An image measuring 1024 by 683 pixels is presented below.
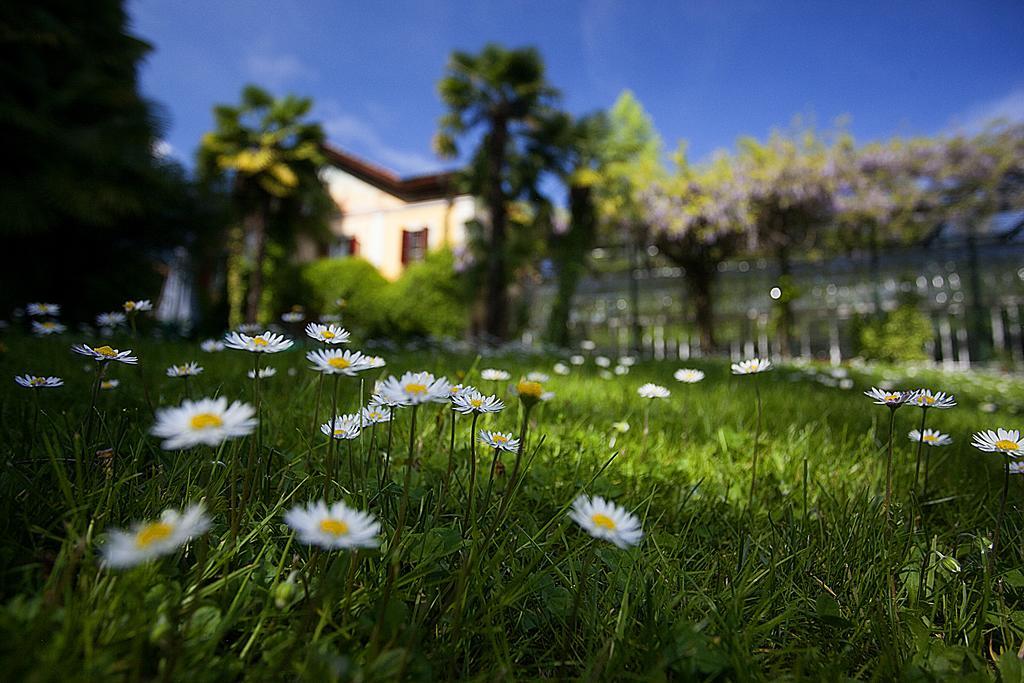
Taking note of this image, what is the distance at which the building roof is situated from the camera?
48.6ft

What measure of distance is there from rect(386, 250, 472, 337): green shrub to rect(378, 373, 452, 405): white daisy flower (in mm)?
11058

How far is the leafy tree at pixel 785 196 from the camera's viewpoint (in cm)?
985

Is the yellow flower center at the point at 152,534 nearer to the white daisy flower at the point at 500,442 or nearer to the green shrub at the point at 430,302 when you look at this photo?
the white daisy flower at the point at 500,442

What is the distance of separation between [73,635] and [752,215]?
1106 centimetres

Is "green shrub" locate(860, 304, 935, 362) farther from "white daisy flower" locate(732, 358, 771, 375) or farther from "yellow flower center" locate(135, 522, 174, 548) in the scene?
"yellow flower center" locate(135, 522, 174, 548)

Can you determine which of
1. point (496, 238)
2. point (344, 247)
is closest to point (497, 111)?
point (496, 238)

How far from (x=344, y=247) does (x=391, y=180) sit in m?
2.45

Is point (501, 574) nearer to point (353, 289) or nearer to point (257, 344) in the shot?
point (257, 344)

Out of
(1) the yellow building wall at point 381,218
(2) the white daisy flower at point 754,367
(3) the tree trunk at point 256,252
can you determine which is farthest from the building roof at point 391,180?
(2) the white daisy flower at point 754,367

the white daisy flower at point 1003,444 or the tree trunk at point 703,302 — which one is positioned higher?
the tree trunk at point 703,302

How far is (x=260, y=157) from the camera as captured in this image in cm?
1315

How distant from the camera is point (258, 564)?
2.07 feet

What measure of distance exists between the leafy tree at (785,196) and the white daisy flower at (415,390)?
10.1m

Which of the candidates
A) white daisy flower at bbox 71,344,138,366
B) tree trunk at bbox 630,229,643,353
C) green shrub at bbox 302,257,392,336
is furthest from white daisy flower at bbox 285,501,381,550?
green shrub at bbox 302,257,392,336
